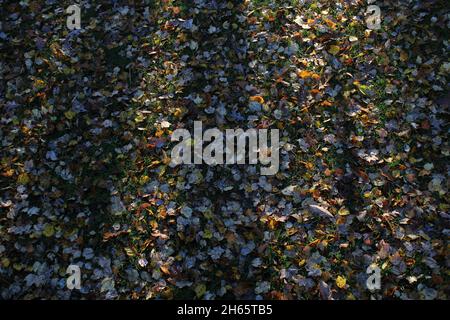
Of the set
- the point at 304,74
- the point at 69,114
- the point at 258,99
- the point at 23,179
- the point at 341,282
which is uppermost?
the point at 304,74

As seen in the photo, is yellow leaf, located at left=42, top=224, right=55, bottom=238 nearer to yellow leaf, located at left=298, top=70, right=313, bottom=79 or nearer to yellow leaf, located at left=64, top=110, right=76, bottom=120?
yellow leaf, located at left=64, top=110, right=76, bottom=120

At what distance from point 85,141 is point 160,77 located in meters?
1.29

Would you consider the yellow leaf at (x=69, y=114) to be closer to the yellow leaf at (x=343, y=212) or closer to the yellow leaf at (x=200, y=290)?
the yellow leaf at (x=200, y=290)

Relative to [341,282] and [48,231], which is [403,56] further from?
[48,231]

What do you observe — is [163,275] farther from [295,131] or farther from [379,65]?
[379,65]

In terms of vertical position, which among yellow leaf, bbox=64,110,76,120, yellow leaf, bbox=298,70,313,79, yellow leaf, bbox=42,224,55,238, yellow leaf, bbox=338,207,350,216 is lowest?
yellow leaf, bbox=42,224,55,238

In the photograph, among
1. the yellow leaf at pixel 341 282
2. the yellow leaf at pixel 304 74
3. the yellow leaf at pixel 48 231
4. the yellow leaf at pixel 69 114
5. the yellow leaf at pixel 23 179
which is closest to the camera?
the yellow leaf at pixel 341 282

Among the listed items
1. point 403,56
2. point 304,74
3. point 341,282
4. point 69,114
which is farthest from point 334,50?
point 69,114

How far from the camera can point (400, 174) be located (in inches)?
189

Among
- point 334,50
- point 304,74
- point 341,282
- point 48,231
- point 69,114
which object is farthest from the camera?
point 334,50

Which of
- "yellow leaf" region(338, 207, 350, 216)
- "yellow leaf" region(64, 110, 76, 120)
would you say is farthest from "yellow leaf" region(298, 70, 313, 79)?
"yellow leaf" region(64, 110, 76, 120)

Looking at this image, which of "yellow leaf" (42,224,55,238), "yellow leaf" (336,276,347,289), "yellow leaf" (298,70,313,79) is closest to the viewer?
"yellow leaf" (336,276,347,289)

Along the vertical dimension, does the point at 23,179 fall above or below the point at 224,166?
below

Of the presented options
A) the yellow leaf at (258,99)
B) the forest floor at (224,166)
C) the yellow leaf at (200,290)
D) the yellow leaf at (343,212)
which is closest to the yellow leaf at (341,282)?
the forest floor at (224,166)
